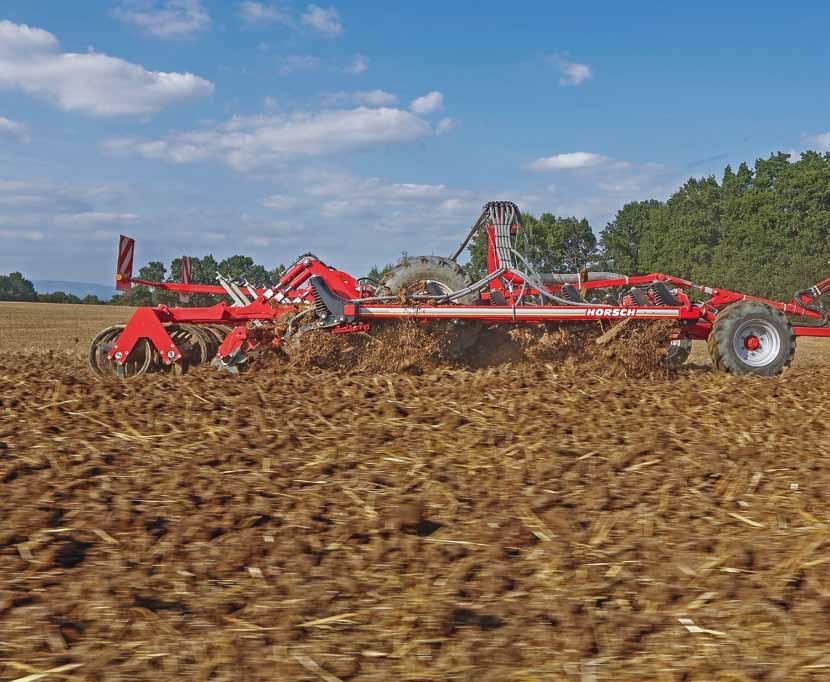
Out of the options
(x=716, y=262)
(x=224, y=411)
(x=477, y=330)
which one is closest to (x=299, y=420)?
(x=224, y=411)

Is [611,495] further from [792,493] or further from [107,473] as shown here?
[107,473]

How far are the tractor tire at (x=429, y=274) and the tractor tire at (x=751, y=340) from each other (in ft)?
9.17

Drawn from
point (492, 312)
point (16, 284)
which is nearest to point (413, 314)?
point (492, 312)

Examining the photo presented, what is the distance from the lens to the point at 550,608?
104 inches

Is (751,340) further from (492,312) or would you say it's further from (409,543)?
(409,543)

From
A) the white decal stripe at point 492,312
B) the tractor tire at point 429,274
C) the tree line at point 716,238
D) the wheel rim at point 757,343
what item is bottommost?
the wheel rim at point 757,343

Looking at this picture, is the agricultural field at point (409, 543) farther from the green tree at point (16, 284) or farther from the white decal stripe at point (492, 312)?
the green tree at point (16, 284)

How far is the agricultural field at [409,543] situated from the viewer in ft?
7.71

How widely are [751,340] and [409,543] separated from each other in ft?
22.7

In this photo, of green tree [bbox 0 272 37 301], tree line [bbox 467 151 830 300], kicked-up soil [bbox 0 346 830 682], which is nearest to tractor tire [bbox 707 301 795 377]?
kicked-up soil [bbox 0 346 830 682]

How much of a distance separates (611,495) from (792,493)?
0.96 m

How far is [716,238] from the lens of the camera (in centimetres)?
6241

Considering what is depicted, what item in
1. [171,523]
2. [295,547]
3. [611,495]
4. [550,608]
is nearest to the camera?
[550,608]

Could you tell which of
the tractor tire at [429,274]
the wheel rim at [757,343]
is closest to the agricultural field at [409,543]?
the wheel rim at [757,343]
